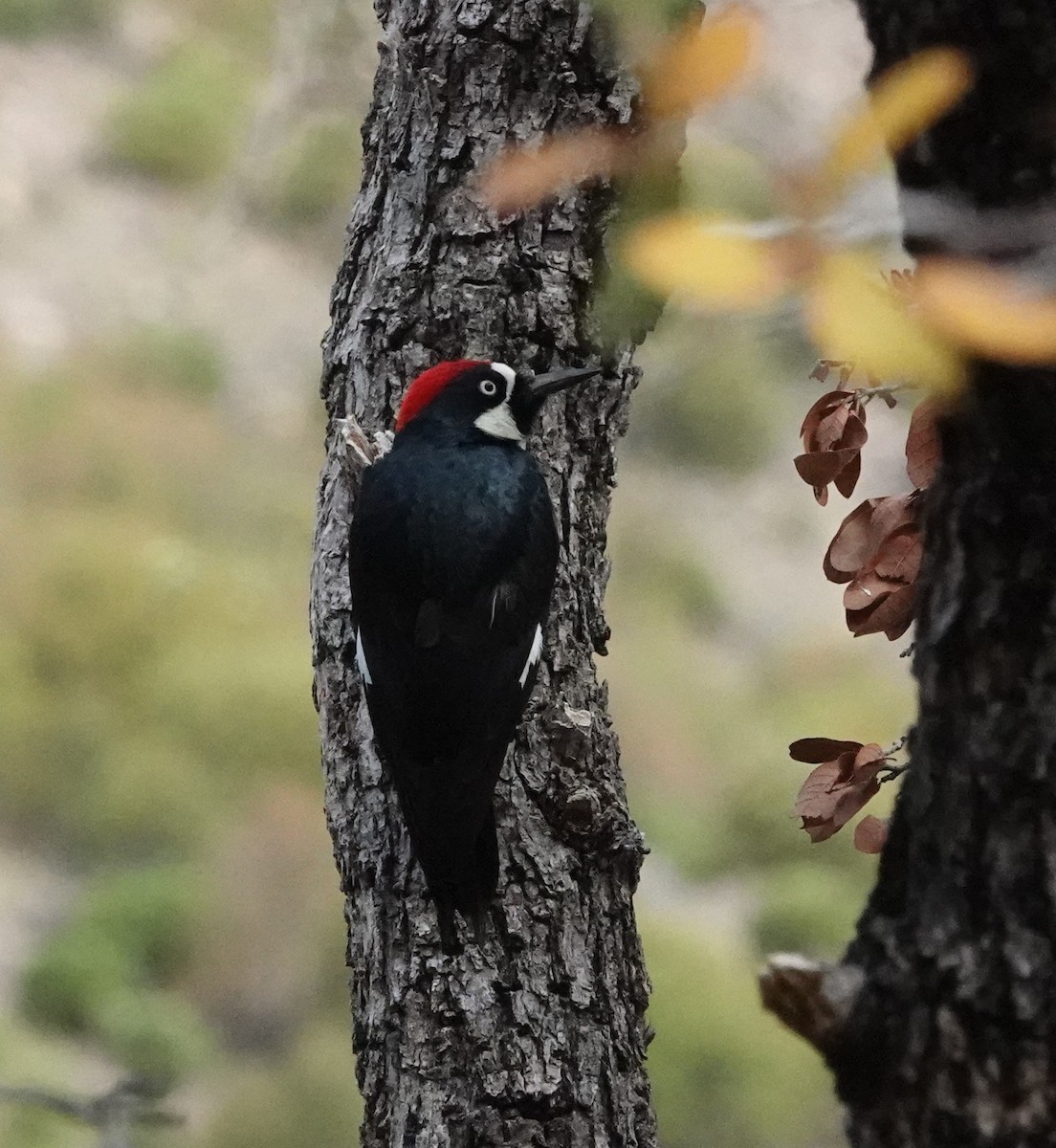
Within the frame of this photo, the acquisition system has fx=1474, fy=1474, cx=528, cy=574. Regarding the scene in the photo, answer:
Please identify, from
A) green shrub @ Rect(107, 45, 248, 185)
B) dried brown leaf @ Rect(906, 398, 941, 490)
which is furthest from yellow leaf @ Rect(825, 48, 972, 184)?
green shrub @ Rect(107, 45, 248, 185)

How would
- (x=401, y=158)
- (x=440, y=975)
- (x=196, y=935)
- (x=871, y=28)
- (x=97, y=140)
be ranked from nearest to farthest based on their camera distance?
(x=871, y=28) < (x=440, y=975) < (x=401, y=158) < (x=196, y=935) < (x=97, y=140)

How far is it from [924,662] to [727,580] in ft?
17.2

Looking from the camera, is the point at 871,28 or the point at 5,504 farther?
the point at 5,504

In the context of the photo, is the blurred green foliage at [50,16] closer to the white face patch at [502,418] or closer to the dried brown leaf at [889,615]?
the white face patch at [502,418]

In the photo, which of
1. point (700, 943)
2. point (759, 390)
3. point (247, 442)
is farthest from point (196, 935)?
point (759, 390)

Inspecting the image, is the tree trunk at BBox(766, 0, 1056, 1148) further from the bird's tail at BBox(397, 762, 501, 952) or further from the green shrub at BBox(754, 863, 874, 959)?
the green shrub at BBox(754, 863, 874, 959)

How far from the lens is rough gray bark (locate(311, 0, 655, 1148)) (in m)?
1.47

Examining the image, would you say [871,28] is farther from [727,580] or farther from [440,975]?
[727,580]

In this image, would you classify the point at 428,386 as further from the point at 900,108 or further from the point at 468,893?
the point at 900,108

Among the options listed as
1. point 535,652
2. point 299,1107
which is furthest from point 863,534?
point 299,1107

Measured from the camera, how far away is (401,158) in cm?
179

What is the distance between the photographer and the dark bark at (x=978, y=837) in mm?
812

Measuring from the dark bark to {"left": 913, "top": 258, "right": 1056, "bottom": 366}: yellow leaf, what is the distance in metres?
0.17

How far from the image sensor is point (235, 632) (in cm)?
507
